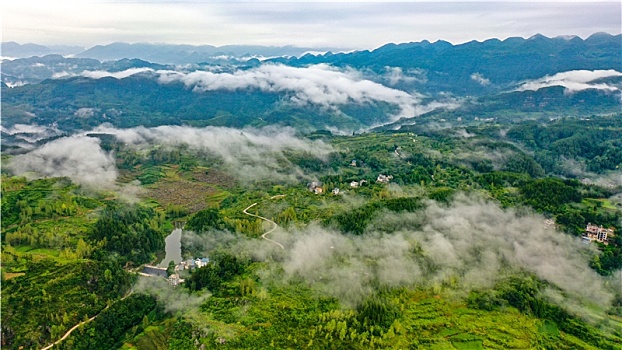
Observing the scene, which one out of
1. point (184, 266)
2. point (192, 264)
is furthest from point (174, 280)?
Result: point (192, 264)

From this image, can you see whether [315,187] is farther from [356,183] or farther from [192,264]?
[192,264]

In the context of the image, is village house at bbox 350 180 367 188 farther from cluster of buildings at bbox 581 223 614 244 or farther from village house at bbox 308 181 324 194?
cluster of buildings at bbox 581 223 614 244

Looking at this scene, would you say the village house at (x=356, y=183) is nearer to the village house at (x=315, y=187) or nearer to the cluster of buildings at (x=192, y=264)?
the village house at (x=315, y=187)

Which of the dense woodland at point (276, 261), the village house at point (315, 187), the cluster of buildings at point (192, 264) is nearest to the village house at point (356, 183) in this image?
the dense woodland at point (276, 261)

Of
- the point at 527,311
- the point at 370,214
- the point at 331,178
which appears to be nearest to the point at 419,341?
the point at 527,311

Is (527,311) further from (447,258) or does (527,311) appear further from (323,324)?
(323,324)

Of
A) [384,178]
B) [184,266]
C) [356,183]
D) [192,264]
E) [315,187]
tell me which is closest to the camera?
[184,266]
